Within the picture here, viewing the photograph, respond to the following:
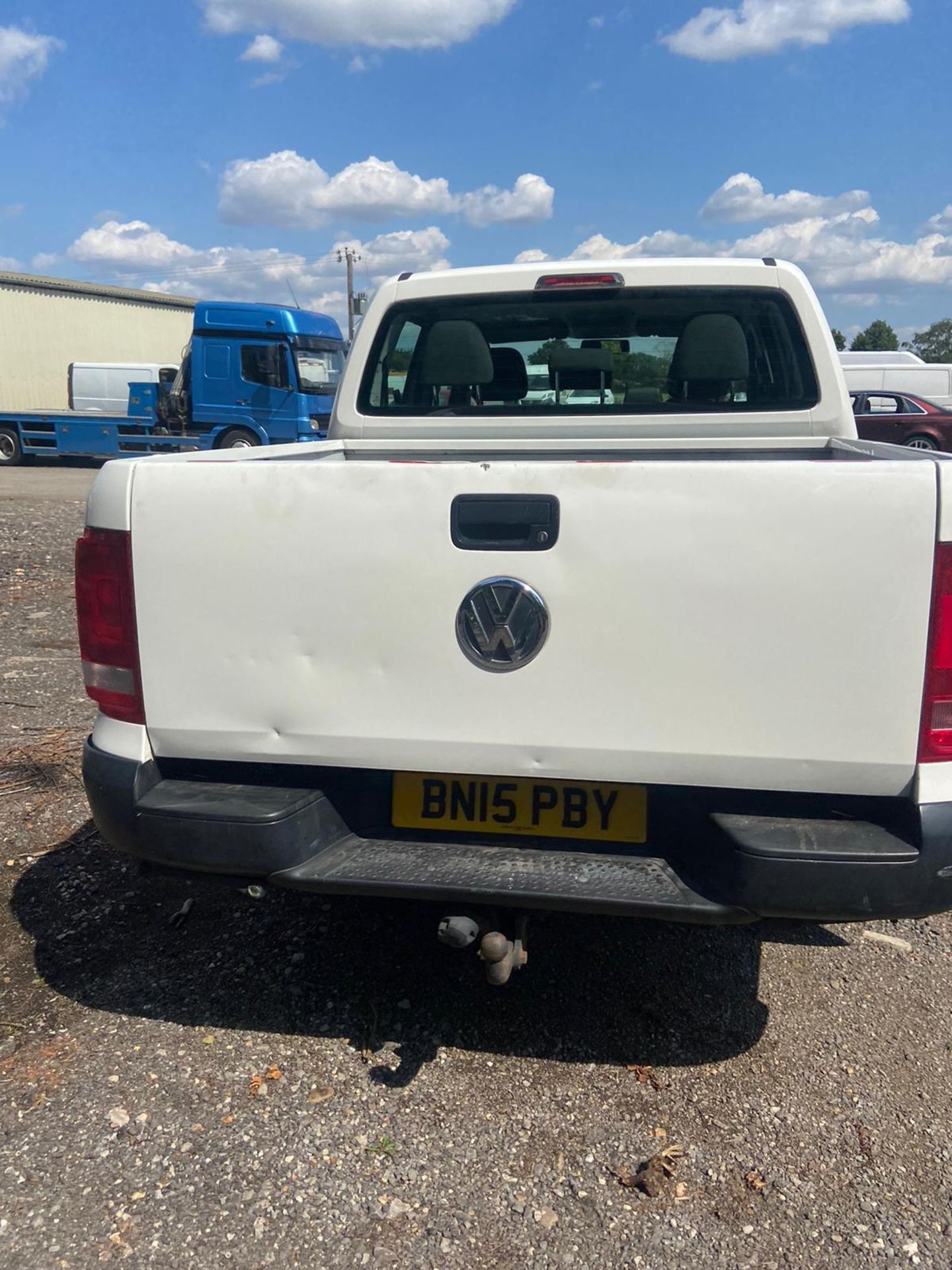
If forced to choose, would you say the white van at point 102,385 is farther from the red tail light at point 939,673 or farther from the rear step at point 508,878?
the red tail light at point 939,673

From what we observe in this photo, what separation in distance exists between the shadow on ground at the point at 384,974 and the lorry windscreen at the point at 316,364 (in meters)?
17.3

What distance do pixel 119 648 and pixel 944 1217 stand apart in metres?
2.31

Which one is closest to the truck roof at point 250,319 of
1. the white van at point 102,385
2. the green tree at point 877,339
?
the white van at point 102,385

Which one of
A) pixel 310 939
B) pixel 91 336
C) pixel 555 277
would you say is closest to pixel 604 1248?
pixel 310 939

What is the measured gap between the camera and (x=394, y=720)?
2375 millimetres

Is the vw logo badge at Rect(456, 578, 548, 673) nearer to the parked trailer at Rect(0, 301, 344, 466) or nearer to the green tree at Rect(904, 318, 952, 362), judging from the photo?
the parked trailer at Rect(0, 301, 344, 466)

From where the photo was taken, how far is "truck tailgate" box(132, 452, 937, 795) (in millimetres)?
2121

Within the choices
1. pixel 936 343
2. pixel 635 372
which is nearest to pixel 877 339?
pixel 936 343

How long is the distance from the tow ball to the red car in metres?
22.0

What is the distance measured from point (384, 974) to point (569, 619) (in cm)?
153

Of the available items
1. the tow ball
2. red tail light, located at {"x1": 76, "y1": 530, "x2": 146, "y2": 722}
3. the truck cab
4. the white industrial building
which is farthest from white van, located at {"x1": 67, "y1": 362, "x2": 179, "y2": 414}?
the tow ball

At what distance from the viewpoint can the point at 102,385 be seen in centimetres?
2536

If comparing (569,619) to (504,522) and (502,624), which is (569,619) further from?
(504,522)

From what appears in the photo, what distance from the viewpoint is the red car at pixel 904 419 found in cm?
2258
